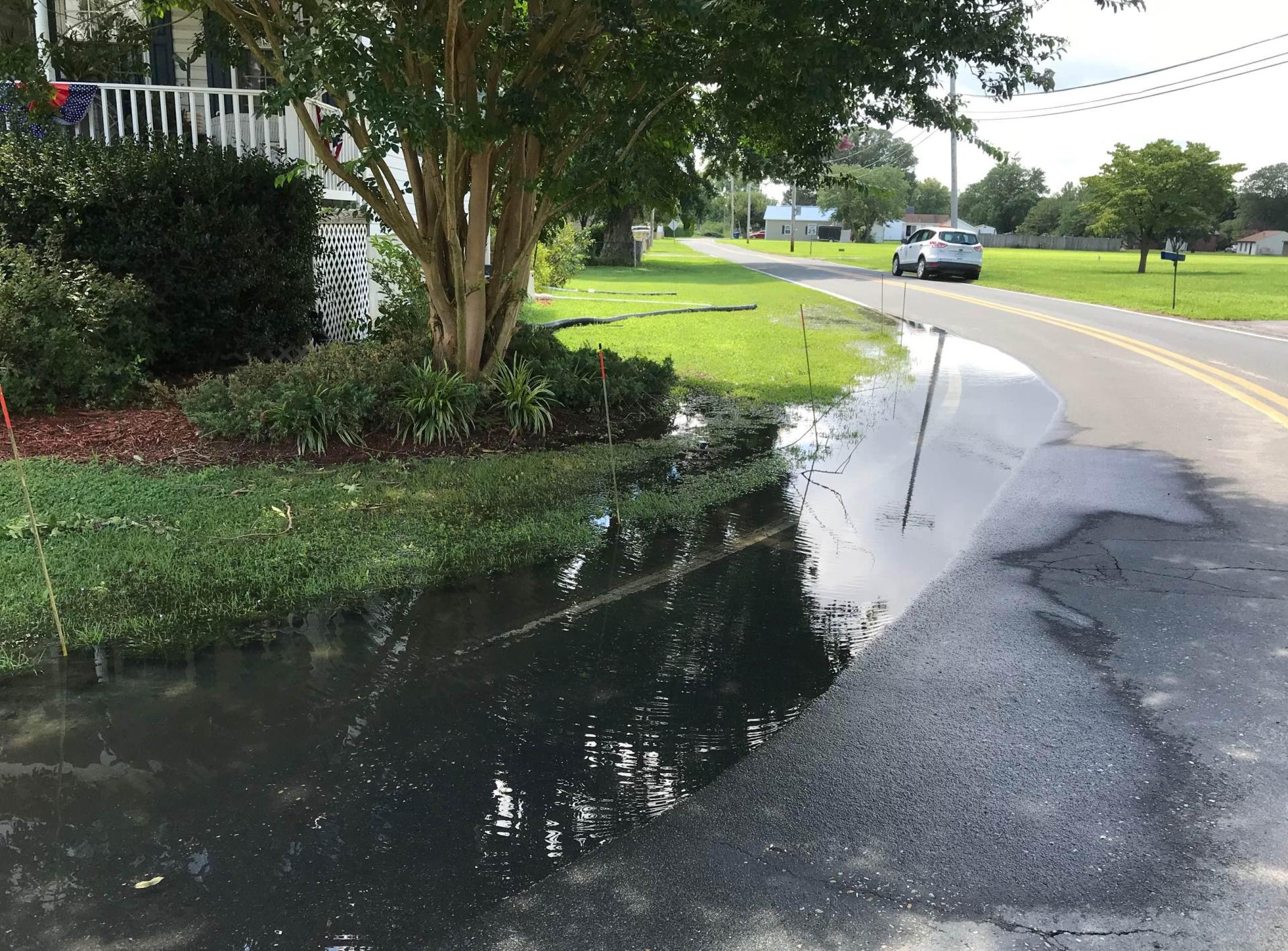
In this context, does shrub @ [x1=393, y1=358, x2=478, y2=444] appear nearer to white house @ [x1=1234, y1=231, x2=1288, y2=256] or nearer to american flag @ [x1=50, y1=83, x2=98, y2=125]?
american flag @ [x1=50, y1=83, x2=98, y2=125]

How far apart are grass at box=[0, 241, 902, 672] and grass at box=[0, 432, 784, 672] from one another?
14 millimetres

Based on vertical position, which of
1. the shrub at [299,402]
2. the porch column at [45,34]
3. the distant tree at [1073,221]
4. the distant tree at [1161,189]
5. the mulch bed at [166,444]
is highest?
the distant tree at [1073,221]

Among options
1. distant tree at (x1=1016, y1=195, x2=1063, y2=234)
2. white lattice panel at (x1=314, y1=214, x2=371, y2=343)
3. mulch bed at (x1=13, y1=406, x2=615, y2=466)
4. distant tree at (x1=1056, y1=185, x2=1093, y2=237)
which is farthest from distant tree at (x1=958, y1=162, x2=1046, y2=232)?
mulch bed at (x1=13, y1=406, x2=615, y2=466)

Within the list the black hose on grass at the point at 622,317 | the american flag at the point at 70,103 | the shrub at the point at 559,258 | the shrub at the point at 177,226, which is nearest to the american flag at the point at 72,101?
the american flag at the point at 70,103

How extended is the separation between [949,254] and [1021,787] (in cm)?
3241

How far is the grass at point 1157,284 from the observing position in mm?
23609

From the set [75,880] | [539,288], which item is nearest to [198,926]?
[75,880]

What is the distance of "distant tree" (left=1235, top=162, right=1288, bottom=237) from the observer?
111750 millimetres

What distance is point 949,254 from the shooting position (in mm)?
33375

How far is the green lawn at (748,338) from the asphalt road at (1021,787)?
6.06 meters

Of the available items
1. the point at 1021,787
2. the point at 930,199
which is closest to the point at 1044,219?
the point at 930,199

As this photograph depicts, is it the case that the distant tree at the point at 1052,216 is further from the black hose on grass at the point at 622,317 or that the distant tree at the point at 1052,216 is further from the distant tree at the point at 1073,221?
the black hose on grass at the point at 622,317

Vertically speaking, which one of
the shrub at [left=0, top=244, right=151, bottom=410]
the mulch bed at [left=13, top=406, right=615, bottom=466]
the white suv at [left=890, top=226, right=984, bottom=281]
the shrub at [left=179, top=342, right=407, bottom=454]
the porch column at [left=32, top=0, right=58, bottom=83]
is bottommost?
the mulch bed at [left=13, top=406, right=615, bottom=466]

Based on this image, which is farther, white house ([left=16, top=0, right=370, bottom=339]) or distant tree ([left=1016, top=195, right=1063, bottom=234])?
distant tree ([left=1016, top=195, right=1063, bottom=234])
